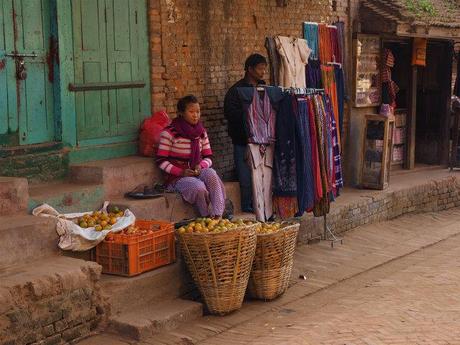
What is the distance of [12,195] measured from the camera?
7.06 meters

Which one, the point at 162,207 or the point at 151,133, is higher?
the point at 151,133

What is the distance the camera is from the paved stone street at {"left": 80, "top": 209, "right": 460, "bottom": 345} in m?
6.74

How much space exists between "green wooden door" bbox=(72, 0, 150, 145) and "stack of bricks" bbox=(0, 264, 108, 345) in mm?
2436

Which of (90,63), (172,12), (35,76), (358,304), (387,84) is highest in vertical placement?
(172,12)

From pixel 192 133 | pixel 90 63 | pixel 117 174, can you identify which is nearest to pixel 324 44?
pixel 192 133

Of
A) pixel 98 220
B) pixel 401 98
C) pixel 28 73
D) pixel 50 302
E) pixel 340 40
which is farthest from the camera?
pixel 401 98

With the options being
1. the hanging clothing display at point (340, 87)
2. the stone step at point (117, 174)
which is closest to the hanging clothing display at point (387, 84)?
the hanging clothing display at point (340, 87)

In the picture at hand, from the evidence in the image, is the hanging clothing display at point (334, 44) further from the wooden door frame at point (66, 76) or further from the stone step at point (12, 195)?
the stone step at point (12, 195)

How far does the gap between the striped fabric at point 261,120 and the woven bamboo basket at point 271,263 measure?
5.35 ft

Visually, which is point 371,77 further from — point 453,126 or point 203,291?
point 203,291

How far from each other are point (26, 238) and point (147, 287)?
3.67 feet

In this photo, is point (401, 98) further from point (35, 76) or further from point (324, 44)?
point (35, 76)

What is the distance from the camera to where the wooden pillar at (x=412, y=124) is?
48.4 ft

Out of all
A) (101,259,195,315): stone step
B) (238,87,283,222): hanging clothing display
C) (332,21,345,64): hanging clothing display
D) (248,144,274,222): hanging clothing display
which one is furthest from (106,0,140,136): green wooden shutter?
(332,21,345,64): hanging clothing display
